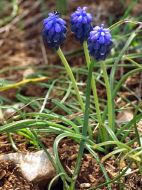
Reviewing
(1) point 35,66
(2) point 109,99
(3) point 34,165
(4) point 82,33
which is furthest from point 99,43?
(1) point 35,66

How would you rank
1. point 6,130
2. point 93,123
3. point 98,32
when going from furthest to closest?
point 93,123
point 6,130
point 98,32

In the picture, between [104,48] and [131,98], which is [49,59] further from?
[104,48]

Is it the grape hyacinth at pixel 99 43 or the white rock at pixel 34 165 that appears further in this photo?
the white rock at pixel 34 165

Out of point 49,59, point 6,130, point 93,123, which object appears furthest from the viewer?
point 49,59

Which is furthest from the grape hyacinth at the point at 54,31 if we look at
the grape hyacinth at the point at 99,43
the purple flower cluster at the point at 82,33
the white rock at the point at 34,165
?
the white rock at the point at 34,165

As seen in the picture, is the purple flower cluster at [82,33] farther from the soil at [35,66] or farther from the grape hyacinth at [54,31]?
the soil at [35,66]

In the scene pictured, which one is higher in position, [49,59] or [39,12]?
[39,12]

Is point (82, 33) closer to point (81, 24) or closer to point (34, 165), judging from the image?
point (81, 24)

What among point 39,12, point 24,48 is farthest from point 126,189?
point 39,12
